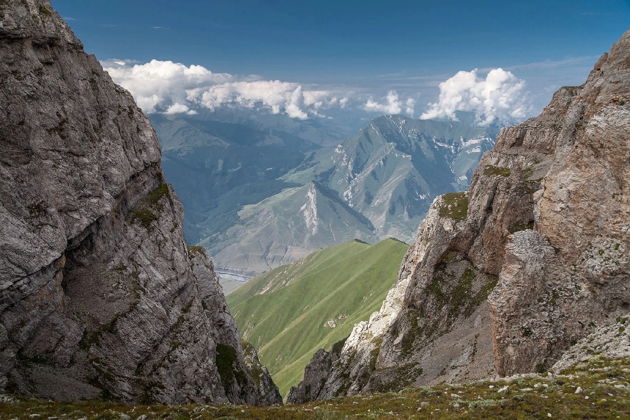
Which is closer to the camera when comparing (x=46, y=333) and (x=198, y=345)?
(x=46, y=333)

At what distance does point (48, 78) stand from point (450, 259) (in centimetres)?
9372

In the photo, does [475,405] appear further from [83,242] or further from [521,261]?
[83,242]

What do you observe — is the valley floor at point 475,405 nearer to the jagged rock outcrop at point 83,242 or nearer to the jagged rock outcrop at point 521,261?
the jagged rock outcrop at point 521,261

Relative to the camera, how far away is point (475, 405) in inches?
1126

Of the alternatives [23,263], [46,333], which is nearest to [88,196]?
[23,263]

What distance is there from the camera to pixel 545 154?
96812 millimetres

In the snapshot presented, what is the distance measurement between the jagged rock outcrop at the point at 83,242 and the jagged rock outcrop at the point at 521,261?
164ft

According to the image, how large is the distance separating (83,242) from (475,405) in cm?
6004

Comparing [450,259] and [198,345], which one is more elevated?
[450,259]

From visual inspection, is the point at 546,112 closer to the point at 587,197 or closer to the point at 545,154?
the point at 545,154

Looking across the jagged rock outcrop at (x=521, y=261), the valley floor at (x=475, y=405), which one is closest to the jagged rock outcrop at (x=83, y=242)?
the valley floor at (x=475, y=405)

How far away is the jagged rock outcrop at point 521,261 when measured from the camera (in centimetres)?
4488

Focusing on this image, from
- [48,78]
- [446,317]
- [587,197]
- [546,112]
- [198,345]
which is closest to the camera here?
[587,197]

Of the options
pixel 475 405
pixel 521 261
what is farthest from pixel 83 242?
pixel 521 261
